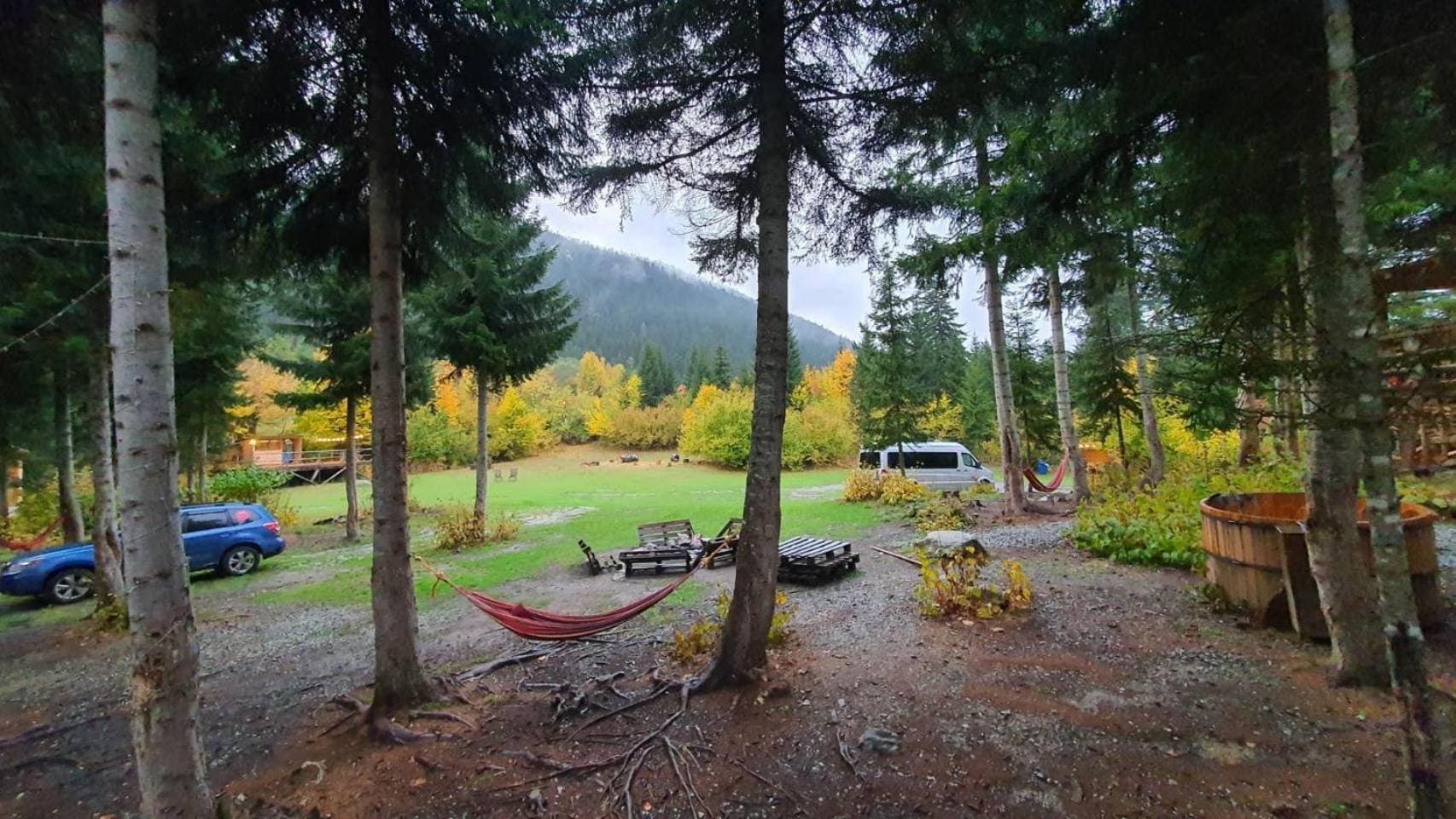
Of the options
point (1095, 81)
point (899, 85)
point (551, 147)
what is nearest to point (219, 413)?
point (551, 147)

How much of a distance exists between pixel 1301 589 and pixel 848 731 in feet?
13.4

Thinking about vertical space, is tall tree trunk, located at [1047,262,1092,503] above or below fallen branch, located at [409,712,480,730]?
above

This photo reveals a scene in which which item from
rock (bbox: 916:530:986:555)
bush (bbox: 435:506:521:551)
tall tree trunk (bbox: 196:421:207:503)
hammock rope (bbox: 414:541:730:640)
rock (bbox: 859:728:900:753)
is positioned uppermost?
tall tree trunk (bbox: 196:421:207:503)

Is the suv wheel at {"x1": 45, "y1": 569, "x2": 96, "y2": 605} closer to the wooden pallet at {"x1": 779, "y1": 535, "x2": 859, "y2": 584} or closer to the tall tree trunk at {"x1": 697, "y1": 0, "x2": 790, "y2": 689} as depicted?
the wooden pallet at {"x1": 779, "y1": 535, "x2": 859, "y2": 584}

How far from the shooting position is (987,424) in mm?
33938

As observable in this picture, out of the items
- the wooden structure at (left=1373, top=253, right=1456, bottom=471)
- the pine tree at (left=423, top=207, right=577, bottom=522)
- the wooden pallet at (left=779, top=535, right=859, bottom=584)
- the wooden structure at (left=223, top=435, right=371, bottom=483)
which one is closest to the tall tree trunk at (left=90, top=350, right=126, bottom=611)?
the pine tree at (left=423, top=207, right=577, bottom=522)

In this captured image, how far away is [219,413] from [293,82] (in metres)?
12.4

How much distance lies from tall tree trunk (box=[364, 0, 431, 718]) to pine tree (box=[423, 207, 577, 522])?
26.5 feet

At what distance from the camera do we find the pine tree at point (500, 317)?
1230 centimetres

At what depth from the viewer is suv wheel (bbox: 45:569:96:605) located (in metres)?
8.74

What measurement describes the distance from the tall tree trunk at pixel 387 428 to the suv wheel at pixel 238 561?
9.54 meters

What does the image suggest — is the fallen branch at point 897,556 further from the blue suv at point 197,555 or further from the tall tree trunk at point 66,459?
the tall tree trunk at point 66,459

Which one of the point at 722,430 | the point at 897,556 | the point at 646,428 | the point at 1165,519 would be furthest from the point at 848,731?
the point at 646,428

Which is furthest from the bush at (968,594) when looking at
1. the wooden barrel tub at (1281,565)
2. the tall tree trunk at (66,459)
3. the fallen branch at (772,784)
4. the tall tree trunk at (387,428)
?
the tall tree trunk at (66,459)
